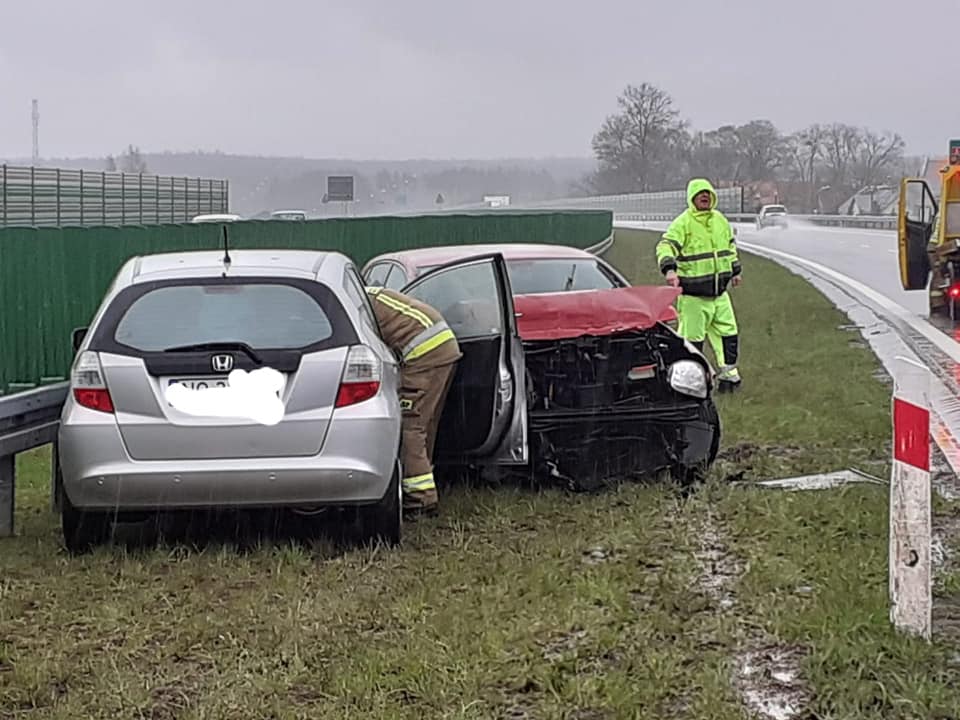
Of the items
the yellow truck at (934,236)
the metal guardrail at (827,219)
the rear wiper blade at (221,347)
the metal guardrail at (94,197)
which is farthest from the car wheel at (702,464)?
the metal guardrail at (827,219)

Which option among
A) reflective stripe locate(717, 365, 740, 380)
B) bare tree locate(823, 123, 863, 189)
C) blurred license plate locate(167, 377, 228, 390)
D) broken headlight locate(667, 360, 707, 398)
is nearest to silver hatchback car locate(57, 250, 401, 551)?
blurred license plate locate(167, 377, 228, 390)

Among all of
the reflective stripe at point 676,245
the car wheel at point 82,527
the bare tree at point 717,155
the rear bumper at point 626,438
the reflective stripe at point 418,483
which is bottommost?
the car wheel at point 82,527

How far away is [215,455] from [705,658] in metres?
2.40

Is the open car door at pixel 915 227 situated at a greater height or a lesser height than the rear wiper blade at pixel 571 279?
greater

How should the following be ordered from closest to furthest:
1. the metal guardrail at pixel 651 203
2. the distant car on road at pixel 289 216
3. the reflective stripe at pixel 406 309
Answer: the reflective stripe at pixel 406 309 < the distant car on road at pixel 289 216 < the metal guardrail at pixel 651 203

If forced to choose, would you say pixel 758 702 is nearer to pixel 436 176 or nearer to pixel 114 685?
pixel 114 685

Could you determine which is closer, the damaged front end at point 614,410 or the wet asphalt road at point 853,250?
the damaged front end at point 614,410

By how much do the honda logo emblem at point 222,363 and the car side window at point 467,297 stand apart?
5.65ft

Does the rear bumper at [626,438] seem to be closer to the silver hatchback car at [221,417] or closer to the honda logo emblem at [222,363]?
the silver hatchback car at [221,417]

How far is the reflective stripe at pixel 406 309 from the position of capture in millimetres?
7480

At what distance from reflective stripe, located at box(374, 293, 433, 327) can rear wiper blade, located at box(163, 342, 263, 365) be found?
4.17 ft

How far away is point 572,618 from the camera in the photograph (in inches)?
215

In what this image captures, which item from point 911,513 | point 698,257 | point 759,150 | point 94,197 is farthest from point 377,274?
point 759,150

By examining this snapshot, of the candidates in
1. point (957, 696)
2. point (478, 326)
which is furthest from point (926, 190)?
point (957, 696)
